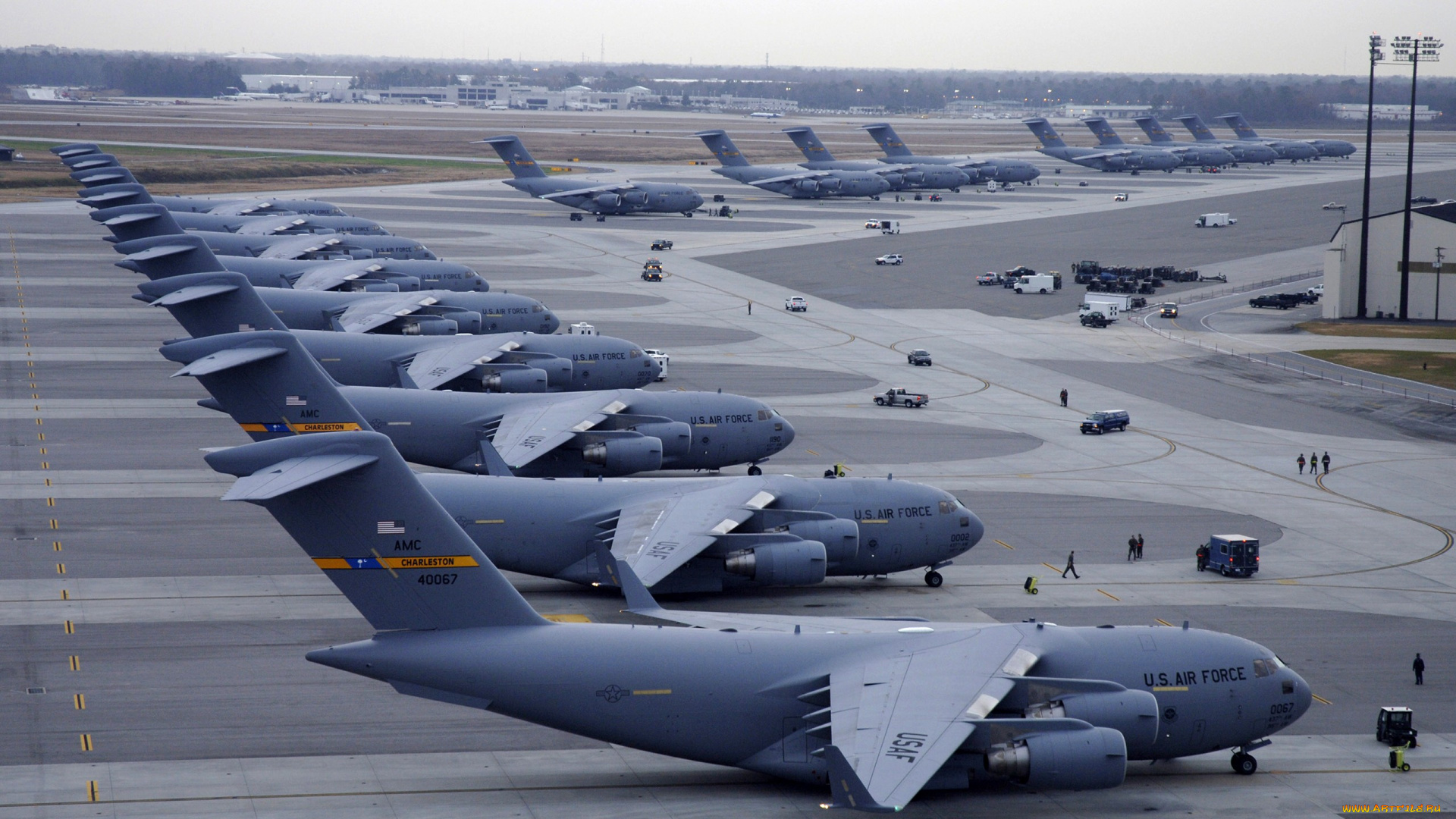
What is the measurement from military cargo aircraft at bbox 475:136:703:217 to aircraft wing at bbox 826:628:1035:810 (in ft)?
404

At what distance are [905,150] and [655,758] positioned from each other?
173820mm

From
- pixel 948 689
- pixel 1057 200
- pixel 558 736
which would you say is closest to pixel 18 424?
pixel 558 736

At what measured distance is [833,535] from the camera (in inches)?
1564

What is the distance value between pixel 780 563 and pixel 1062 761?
48.3 feet

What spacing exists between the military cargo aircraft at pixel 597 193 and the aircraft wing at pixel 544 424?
9811 centimetres

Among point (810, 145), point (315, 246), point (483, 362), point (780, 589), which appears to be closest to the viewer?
point (780, 589)

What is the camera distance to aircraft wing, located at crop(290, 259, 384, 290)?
262 feet

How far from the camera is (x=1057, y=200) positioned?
556ft

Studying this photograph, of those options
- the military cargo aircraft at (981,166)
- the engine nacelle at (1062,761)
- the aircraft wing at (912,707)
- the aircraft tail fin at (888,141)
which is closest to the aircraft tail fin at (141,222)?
the aircraft wing at (912,707)

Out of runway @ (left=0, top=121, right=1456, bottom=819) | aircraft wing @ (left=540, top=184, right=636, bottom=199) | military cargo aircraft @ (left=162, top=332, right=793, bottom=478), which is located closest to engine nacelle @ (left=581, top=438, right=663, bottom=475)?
military cargo aircraft @ (left=162, top=332, right=793, bottom=478)

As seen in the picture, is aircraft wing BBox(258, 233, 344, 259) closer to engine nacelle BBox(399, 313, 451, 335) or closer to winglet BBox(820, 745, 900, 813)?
engine nacelle BBox(399, 313, 451, 335)

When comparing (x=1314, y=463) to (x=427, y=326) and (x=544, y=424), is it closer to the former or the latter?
(x=544, y=424)

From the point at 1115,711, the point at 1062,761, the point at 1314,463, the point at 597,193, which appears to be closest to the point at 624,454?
the point at 1115,711

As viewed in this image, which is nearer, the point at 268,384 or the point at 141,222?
the point at 268,384
